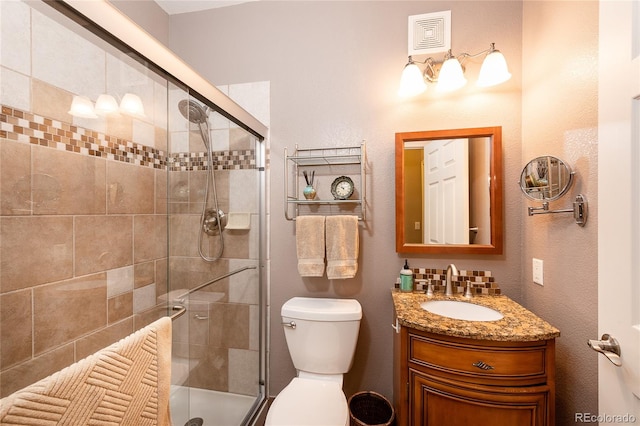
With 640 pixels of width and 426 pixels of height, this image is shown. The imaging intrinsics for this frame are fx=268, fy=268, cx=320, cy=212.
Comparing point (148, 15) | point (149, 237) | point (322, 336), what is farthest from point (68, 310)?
point (148, 15)

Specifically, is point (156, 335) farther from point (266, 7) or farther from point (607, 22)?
point (266, 7)

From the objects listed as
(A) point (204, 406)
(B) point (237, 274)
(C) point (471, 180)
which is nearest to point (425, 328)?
(C) point (471, 180)

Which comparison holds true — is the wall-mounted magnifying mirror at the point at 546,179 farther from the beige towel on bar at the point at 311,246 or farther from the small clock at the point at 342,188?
the beige towel on bar at the point at 311,246

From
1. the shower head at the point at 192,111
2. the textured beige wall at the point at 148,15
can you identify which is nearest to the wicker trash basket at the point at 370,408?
the shower head at the point at 192,111

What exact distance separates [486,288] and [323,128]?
4.33 ft

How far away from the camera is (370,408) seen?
1.50 m

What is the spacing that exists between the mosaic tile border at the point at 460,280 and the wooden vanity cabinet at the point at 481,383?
487 millimetres

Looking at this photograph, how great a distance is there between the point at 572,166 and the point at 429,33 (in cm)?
104

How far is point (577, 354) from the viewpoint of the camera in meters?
1.04

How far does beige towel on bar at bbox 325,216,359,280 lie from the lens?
1.50 m

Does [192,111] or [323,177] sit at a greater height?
[192,111]

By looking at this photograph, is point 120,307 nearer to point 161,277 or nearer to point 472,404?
point 161,277

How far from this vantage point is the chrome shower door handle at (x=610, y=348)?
28.2 inches

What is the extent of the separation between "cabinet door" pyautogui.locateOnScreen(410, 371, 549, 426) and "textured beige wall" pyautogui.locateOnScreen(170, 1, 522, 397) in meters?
0.52
